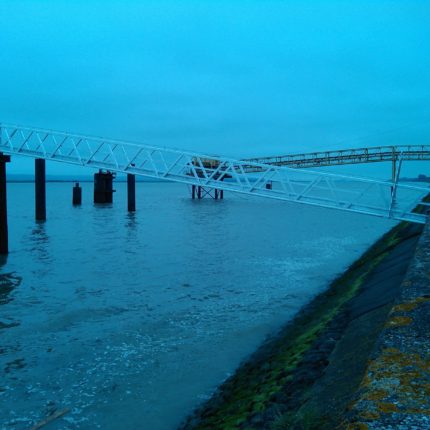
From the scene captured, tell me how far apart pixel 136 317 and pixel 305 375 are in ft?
17.7

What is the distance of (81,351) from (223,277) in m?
7.15

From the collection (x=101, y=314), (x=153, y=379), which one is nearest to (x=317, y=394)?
(x=153, y=379)

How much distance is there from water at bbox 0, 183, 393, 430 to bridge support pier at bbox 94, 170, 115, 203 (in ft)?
77.5

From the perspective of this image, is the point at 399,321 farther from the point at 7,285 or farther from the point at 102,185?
the point at 102,185

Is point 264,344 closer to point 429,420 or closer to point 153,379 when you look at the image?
point 153,379

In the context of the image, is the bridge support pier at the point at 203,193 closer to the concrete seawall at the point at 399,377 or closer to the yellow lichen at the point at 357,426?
the concrete seawall at the point at 399,377

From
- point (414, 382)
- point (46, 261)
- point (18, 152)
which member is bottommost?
point (46, 261)

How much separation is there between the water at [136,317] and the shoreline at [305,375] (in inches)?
21.1

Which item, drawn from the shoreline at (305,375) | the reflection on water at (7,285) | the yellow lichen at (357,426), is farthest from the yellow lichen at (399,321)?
the reflection on water at (7,285)

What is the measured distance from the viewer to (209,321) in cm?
964

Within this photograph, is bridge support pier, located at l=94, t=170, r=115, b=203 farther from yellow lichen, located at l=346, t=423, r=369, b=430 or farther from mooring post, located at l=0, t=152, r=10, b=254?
yellow lichen, located at l=346, t=423, r=369, b=430

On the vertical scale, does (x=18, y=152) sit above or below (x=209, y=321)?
above

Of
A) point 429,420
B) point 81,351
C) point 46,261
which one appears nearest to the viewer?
point 429,420

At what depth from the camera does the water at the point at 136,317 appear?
19.9 feet
